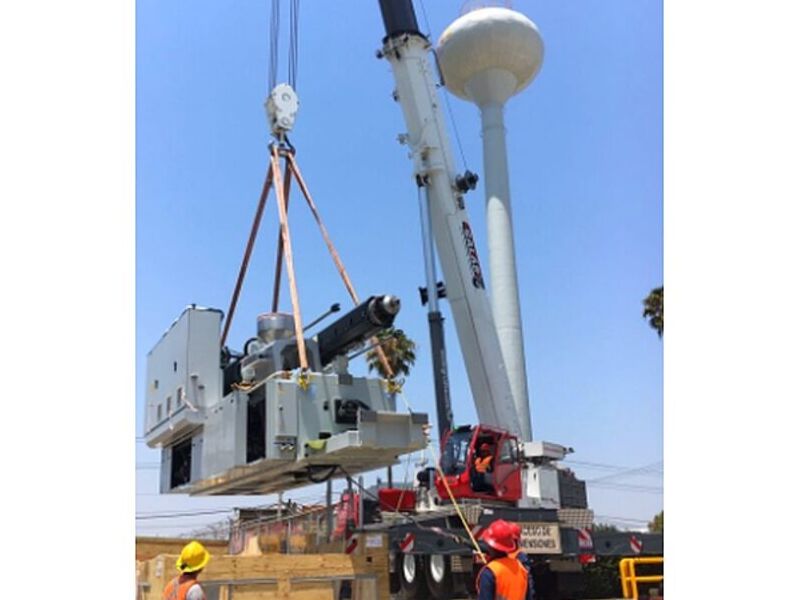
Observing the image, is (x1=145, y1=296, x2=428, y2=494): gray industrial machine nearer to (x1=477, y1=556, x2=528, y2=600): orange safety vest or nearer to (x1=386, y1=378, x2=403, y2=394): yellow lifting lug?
(x1=386, y1=378, x2=403, y2=394): yellow lifting lug

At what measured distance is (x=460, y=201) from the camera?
50.9ft

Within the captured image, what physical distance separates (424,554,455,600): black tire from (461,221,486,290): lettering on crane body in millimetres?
5516

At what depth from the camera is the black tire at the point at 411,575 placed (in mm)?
11477

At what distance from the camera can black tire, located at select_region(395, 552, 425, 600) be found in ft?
37.7

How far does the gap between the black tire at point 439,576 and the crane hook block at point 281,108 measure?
18.9 feet

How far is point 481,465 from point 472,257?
4.34m

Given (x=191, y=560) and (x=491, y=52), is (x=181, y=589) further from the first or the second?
(x=491, y=52)

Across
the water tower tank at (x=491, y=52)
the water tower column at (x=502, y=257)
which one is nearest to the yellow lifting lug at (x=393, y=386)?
the water tower column at (x=502, y=257)

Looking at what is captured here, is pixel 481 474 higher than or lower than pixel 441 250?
lower

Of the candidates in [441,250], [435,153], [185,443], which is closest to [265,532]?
[185,443]

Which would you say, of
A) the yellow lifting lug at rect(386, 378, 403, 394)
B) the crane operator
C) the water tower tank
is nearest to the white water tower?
the water tower tank
